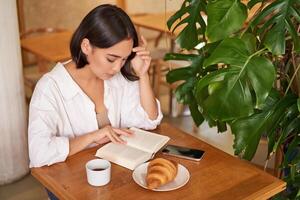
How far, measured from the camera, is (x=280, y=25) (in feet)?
4.74

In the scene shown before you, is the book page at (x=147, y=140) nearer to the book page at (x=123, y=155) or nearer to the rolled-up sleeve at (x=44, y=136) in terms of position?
the book page at (x=123, y=155)

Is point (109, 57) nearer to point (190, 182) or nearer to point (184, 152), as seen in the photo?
point (184, 152)

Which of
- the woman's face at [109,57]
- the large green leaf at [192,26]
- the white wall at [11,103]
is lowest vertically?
the white wall at [11,103]

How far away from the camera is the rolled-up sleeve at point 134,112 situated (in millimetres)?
1961

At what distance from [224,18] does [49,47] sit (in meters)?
2.44

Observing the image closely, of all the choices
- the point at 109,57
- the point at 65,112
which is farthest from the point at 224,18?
the point at 65,112

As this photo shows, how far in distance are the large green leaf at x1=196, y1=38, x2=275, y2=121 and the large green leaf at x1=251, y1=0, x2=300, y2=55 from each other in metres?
0.07

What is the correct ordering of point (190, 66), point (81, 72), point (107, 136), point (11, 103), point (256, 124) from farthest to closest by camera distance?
point (11, 103) → point (190, 66) → point (81, 72) → point (107, 136) → point (256, 124)

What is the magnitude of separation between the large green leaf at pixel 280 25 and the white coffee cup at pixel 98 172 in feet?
2.25

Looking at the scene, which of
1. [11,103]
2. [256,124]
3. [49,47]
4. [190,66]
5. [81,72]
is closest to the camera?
[256,124]

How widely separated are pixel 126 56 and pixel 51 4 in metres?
3.63

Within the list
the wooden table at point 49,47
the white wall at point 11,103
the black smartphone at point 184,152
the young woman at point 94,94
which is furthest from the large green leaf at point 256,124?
the wooden table at point 49,47

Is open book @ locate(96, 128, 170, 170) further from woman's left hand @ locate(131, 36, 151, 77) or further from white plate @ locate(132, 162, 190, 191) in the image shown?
woman's left hand @ locate(131, 36, 151, 77)

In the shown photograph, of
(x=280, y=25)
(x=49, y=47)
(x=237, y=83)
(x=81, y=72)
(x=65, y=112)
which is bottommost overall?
(x=49, y=47)
